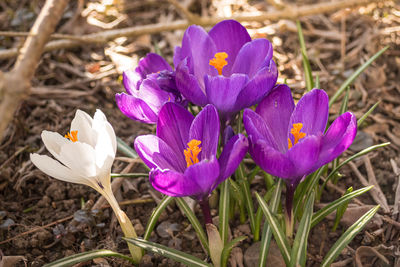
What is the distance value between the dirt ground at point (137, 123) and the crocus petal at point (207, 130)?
0.51m

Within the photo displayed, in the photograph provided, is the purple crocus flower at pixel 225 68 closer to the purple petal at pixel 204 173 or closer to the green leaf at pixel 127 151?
the purple petal at pixel 204 173

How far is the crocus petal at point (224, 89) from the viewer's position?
Answer: 139 cm

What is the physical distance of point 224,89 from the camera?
142 cm

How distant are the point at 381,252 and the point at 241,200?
55 centimetres

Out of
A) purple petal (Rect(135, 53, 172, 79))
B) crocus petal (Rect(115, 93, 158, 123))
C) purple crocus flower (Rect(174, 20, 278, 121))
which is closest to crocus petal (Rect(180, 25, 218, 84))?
purple crocus flower (Rect(174, 20, 278, 121))

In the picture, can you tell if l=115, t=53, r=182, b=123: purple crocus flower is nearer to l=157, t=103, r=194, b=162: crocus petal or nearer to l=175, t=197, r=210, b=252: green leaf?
l=157, t=103, r=194, b=162: crocus petal

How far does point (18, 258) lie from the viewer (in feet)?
5.55

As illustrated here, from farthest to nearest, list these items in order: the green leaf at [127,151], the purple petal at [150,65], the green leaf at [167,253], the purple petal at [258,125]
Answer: the green leaf at [127,151] → the purple petal at [150,65] → the green leaf at [167,253] → the purple petal at [258,125]

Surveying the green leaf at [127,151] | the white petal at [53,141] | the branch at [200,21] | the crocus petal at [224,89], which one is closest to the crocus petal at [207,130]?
the crocus petal at [224,89]

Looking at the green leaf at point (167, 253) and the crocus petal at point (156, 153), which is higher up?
the crocus petal at point (156, 153)

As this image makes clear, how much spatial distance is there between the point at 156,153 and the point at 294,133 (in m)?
0.43

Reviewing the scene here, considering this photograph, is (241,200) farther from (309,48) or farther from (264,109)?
(309,48)

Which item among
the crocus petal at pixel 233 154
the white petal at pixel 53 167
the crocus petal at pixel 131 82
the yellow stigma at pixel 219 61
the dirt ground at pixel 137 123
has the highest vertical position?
the yellow stigma at pixel 219 61

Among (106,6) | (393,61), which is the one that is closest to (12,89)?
(106,6)
